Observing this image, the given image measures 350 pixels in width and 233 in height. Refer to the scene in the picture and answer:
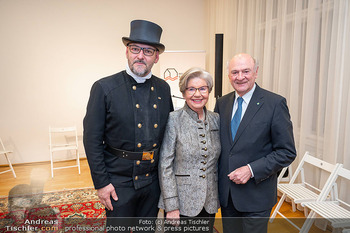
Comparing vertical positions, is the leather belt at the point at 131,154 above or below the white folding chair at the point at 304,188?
above

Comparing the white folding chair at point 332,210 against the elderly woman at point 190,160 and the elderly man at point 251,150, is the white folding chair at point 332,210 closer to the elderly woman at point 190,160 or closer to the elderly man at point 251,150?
the elderly man at point 251,150

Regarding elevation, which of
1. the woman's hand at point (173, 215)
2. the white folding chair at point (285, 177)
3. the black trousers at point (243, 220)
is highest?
the woman's hand at point (173, 215)

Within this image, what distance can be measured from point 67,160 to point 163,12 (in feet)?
13.1

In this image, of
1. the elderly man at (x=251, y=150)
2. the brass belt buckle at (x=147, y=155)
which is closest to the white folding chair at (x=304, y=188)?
the elderly man at (x=251, y=150)

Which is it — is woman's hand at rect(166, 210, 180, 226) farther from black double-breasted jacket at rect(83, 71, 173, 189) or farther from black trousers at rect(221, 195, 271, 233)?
black trousers at rect(221, 195, 271, 233)

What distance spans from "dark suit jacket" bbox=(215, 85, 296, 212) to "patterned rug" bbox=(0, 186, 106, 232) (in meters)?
1.77

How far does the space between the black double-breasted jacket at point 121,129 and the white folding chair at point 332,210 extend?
1549mm

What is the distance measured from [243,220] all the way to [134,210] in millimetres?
733

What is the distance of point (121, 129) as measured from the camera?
1.54 metres

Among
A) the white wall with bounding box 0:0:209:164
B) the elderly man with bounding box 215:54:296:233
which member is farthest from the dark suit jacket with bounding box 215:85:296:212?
the white wall with bounding box 0:0:209:164

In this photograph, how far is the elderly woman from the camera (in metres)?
1.54

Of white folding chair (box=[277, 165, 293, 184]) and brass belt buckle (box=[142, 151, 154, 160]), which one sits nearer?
brass belt buckle (box=[142, 151, 154, 160])

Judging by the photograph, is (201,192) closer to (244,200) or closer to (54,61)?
(244,200)

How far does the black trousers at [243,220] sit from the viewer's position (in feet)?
5.34
